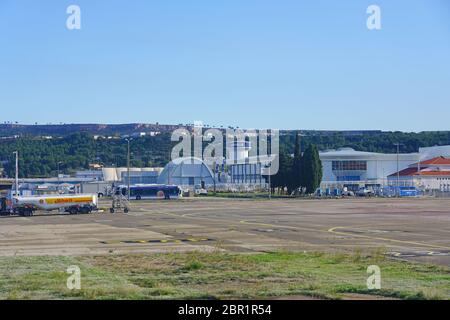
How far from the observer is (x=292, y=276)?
61.4 feet

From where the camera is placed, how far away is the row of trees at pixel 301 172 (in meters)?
124

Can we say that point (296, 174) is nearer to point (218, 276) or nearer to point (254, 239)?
point (254, 239)

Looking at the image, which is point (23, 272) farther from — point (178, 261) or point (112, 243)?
point (112, 243)

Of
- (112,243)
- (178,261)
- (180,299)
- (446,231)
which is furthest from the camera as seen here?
(446,231)

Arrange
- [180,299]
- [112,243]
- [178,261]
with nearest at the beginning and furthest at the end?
[180,299] < [178,261] < [112,243]

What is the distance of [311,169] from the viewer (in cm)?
12369

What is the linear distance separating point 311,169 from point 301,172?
2519 millimetres

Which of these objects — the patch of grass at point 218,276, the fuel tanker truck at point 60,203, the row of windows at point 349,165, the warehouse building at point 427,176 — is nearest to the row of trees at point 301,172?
the warehouse building at point 427,176

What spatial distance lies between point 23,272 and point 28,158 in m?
177

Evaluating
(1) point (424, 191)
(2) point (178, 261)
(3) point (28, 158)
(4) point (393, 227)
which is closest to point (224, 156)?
(3) point (28, 158)

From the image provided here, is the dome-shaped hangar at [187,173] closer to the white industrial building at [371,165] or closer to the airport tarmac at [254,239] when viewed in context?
the white industrial building at [371,165]

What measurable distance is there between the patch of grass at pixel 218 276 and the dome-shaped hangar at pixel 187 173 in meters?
147

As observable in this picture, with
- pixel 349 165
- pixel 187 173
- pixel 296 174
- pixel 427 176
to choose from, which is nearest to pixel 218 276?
pixel 296 174
